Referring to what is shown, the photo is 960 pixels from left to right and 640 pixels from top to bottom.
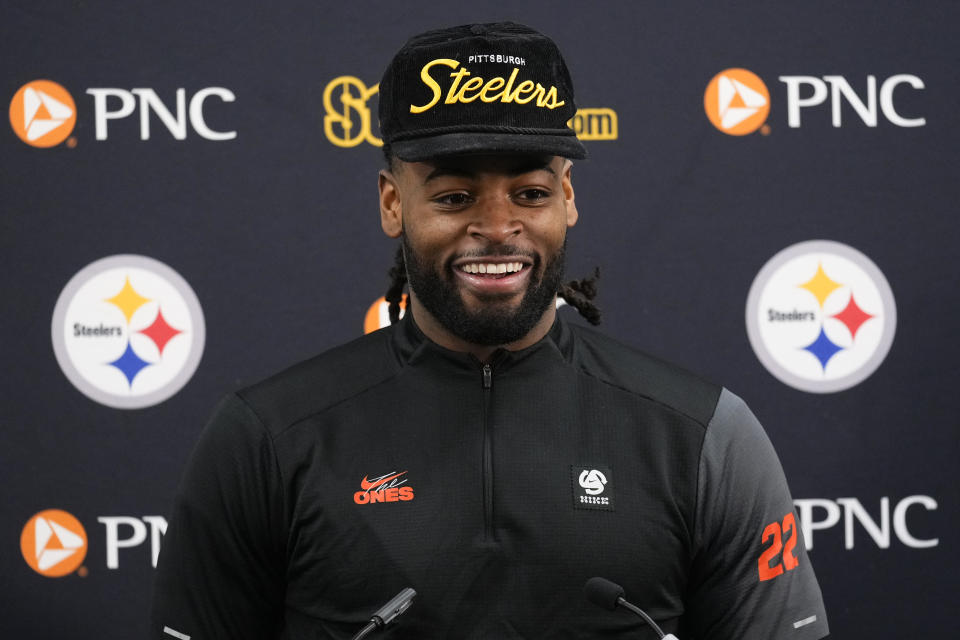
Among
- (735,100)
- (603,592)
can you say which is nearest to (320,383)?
(603,592)

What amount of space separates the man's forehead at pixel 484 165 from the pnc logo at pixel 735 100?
0.81m

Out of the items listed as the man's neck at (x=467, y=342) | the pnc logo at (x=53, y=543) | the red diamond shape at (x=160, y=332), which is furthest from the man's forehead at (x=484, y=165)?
the pnc logo at (x=53, y=543)

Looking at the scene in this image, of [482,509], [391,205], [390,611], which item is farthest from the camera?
[391,205]

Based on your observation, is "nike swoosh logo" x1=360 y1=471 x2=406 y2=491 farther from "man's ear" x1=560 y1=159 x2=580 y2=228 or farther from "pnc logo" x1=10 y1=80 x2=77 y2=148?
"pnc logo" x1=10 y1=80 x2=77 y2=148

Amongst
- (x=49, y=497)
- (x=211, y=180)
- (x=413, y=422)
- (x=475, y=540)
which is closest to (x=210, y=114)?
(x=211, y=180)

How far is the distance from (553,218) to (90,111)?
3.17 ft

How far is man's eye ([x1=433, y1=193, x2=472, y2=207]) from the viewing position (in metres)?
0.95

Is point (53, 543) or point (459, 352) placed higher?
point (459, 352)

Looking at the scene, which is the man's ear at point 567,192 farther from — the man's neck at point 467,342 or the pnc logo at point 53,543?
the pnc logo at point 53,543

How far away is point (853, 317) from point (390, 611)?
3.64 feet

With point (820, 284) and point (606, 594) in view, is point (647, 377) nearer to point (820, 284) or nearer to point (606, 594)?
point (606, 594)

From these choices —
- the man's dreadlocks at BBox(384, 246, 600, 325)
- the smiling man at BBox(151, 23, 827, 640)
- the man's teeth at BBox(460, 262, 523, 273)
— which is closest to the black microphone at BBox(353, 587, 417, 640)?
the smiling man at BBox(151, 23, 827, 640)

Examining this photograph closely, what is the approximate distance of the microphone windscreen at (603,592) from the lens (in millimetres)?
849

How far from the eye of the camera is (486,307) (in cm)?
96
